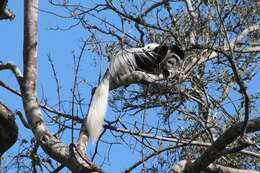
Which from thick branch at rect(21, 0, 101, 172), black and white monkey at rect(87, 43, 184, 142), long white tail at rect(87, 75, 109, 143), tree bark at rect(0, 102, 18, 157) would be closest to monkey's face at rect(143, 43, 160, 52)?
black and white monkey at rect(87, 43, 184, 142)

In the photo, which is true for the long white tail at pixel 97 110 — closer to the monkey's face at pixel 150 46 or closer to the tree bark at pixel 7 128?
the monkey's face at pixel 150 46

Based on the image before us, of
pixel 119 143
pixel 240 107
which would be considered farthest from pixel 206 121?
pixel 119 143

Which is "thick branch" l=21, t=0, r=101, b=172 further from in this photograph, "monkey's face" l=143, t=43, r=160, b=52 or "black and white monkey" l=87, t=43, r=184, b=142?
"monkey's face" l=143, t=43, r=160, b=52

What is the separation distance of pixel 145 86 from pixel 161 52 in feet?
2.53

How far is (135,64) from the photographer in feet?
19.3

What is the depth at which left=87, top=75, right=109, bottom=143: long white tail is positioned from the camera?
148 inches

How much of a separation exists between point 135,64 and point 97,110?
1.50m

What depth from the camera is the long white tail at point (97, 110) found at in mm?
3759

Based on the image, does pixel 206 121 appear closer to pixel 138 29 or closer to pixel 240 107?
pixel 240 107

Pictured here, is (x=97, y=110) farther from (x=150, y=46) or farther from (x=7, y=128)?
(x=150, y=46)

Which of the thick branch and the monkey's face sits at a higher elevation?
the monkey's face

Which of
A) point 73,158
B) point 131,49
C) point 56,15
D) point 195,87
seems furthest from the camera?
point 131,49

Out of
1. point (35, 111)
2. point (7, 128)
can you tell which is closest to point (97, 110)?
point (7, 128)

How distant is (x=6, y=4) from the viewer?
13.7 ft
